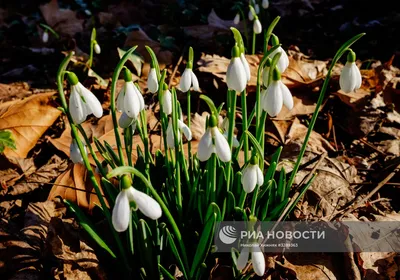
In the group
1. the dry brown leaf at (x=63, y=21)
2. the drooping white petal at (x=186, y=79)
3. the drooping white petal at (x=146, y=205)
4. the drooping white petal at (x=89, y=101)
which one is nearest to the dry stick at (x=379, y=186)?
the drooping white petal at (x=186, y=79)

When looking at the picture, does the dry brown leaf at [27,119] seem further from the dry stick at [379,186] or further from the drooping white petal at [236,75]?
the dry stick at [379,186]

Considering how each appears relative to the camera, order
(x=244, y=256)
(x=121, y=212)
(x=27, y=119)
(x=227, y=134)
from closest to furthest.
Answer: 1. (x=121, y=212)
2. (x=244, y=256)
3. (x=227, y=134)
4. (x=27, y=119)

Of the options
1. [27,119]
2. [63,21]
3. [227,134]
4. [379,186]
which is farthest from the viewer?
[63,21]

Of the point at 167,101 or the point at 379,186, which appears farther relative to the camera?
the point at 379,186

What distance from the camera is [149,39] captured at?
10.7ft

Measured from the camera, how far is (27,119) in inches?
88.5

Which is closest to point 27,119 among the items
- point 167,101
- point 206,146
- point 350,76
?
point 167,101

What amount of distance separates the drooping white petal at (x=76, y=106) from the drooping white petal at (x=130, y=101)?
0.11 metres

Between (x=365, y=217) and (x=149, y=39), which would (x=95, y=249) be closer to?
(x=365, y=217)

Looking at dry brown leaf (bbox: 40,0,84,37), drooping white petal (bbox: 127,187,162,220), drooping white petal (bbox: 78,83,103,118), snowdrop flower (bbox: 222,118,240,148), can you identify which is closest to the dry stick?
snowdrop flower (bbox: 222,118,240,148)

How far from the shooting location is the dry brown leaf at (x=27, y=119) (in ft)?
7.18

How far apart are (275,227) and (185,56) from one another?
198cm

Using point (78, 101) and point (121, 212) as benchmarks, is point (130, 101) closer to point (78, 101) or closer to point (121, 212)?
point (78, 101)

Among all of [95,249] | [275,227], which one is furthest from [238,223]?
[95,249]
